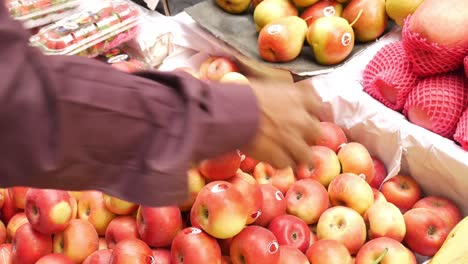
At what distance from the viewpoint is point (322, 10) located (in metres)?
1.78

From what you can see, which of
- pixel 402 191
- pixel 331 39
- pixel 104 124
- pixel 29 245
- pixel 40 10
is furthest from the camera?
pixel 40 10

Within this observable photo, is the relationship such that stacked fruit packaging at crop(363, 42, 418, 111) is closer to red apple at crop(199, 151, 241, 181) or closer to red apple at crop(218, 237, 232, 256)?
red apple at crop(199, 151, 241, 181)

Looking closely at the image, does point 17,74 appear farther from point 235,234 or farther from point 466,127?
point 466,127

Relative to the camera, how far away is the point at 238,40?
1.82 metres

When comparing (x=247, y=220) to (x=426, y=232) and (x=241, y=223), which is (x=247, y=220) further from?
(x=426, y=232)

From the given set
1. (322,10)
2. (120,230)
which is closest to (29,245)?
(120,230)

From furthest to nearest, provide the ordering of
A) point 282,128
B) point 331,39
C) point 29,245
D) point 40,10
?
point 40,10 < point 331,39 < point 29,245 < point 282,128

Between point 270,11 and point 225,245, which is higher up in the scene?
point 270,11

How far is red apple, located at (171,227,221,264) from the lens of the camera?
43.0 inches

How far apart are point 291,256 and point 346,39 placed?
76cm

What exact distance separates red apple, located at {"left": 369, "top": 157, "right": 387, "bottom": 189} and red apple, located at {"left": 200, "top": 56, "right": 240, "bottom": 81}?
0.54m

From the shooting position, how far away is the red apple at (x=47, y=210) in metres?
1.18

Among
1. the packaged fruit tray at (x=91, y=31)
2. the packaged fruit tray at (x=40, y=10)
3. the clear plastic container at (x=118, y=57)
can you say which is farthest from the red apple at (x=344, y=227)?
the packaged fruit tray at (x=40, y=10)

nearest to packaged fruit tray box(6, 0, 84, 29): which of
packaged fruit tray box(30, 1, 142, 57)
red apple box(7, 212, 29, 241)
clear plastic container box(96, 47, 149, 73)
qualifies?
packaged fruit tray box(30, 1, 142, 57)
